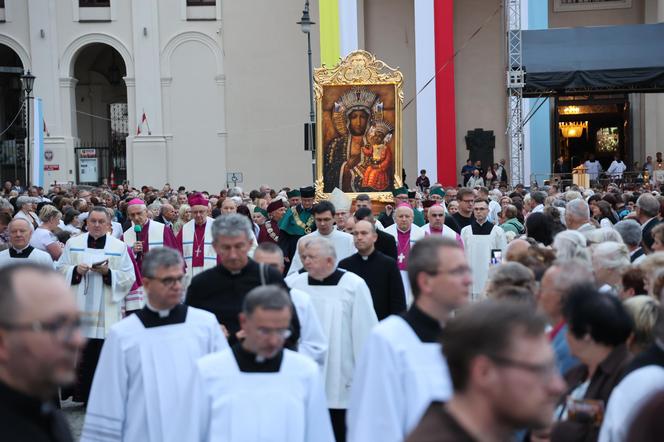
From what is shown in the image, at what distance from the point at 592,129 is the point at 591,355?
32129 mm

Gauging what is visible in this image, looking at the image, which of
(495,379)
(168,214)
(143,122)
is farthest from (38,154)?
(495,379)

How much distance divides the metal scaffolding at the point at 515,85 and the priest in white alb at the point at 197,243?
12.8 meters

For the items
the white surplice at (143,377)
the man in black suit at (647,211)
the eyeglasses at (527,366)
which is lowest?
the white surplice at (143,377)

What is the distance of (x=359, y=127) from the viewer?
70.3 ft

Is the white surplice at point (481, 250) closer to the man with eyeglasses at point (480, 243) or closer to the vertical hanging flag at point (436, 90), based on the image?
the man with eyeglasses at point (480, 243)

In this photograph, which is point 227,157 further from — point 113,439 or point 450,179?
point 113,439

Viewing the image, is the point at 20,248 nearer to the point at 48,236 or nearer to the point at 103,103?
the point at 48,236

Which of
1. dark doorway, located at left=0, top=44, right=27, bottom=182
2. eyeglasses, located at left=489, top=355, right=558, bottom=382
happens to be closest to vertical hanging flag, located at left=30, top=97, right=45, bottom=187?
dark doorway, located at left=0, top=44, right=27, bottom=182

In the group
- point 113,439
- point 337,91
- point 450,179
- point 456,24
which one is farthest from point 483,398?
point 456,24

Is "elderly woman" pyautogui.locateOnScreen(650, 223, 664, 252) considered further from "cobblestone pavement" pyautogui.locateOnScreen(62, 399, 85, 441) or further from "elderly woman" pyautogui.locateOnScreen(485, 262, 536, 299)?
"cobblestone pavement" pyautogui.locateOnScreen(62, 399, 85, 441)

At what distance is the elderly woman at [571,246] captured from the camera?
21.9 feet

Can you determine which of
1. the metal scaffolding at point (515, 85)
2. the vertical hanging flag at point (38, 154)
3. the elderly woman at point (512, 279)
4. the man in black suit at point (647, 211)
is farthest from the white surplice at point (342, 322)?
the metal scaffolding at point (515, 85)

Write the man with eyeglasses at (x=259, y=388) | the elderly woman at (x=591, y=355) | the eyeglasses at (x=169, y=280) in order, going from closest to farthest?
the elderly woman at (x=591, y=355)
the man with eyeglasses at (x=259, y=388)
the eyeglasses at (x=169, y=280)

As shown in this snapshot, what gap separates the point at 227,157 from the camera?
3559 cm
